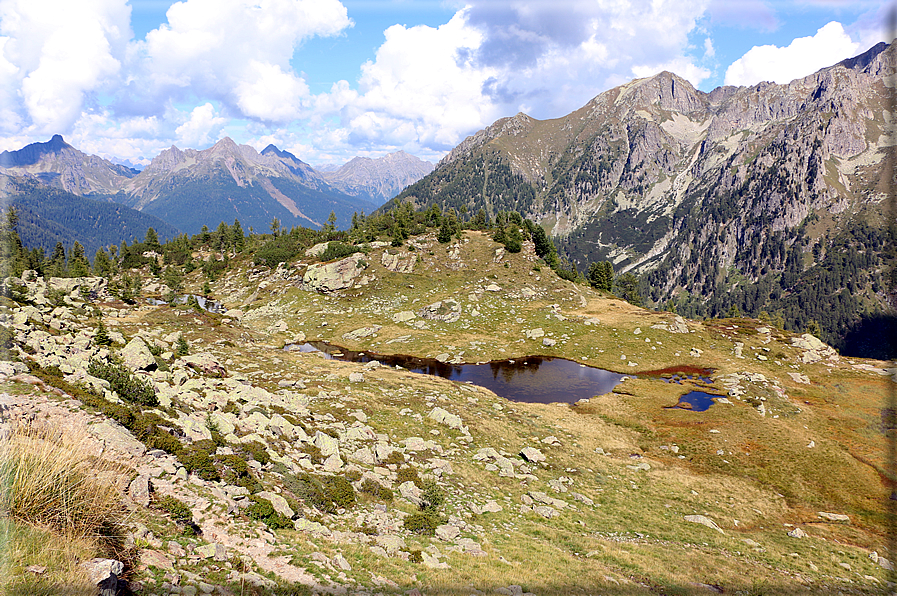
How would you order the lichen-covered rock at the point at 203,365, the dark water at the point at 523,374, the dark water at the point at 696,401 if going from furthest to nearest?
the dark water at the point at 523,374 < the dark water at the point at 696,401 < the lichen-covered rock at the point at 203,365

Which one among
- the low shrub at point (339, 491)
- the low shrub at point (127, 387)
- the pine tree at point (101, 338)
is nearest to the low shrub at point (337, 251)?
the pine tree at point (101, 338)

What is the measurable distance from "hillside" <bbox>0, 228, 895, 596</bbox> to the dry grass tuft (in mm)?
806

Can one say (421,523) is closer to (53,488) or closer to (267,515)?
(267,515)

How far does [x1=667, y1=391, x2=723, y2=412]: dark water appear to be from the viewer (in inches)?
1855

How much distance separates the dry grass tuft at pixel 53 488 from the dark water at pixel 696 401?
53.1m

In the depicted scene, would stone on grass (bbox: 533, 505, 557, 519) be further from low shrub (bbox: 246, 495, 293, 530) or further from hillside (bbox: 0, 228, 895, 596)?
low shrub (bbox: 246, 495, 293, 530)

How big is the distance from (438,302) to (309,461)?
6362 cm

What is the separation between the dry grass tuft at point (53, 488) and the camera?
7.50 m

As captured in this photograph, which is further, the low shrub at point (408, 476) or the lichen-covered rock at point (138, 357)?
the lichen-covered rock at point (138, 357)

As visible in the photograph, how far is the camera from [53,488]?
7832mm

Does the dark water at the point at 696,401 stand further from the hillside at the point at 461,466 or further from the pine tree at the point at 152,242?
the pine tree at the point at 152,242

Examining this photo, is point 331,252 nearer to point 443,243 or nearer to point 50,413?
point 443,243

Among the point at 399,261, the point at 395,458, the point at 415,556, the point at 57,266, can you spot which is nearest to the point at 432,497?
the point at 395,458

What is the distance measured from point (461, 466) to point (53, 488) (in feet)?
68.0
